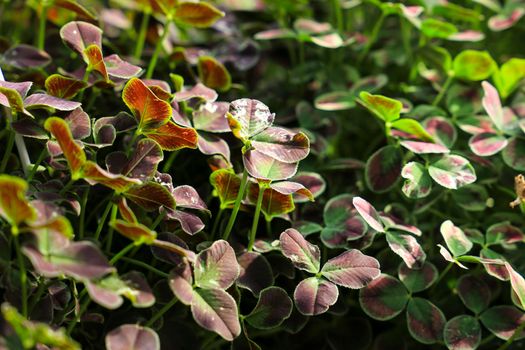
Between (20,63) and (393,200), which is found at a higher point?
(20,63)

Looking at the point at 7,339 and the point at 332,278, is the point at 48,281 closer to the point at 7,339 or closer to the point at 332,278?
the point at 7,339

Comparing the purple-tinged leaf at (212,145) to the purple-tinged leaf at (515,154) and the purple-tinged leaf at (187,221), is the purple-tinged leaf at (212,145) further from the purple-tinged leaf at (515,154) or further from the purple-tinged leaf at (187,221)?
the purple-tinged leaf at (515,154)

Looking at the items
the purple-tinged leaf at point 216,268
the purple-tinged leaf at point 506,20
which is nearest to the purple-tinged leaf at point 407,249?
the purple-tinged leaf at point 216,268

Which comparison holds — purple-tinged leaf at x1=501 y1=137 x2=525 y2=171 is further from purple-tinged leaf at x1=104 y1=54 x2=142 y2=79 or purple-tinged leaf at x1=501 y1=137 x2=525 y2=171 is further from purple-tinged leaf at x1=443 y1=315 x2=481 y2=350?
purple-tinged leaf at x1=104 y1=54 x2=142 y2=79

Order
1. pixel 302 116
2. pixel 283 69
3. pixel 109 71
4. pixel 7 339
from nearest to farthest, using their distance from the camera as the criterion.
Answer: pixel 7 339 → pixel 109 71 → pixel 302 116 → pixel 283 69

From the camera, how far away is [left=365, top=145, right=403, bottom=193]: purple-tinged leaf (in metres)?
1.04

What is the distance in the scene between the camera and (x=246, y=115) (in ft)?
2.84

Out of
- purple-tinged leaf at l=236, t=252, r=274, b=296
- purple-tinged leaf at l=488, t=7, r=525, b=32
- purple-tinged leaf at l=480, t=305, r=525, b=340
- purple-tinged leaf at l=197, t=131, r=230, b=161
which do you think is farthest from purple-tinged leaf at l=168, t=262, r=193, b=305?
purple-tinged leaf at l=488, t=7, r=525, b=32

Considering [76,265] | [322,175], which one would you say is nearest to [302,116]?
[322,175]

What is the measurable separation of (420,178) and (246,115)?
0.93 ft

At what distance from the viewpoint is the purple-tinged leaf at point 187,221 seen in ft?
2.78

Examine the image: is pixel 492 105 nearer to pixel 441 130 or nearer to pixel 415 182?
pixel 441 130

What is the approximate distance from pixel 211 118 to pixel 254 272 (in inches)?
9.8

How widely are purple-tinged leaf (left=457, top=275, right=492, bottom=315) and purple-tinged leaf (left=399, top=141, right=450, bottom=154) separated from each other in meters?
0.19
